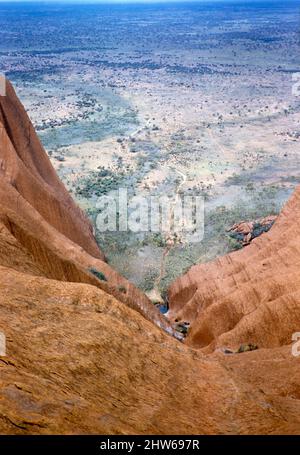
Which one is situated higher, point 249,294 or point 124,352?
point 124,352

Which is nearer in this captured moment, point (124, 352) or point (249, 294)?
point (124, 352)

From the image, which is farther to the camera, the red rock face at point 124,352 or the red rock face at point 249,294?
the red rock face at point 249,294

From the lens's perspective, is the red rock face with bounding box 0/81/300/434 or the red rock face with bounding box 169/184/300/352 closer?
the red rock face with bounding box 0/81/300/434

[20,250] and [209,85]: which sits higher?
[209,85]
